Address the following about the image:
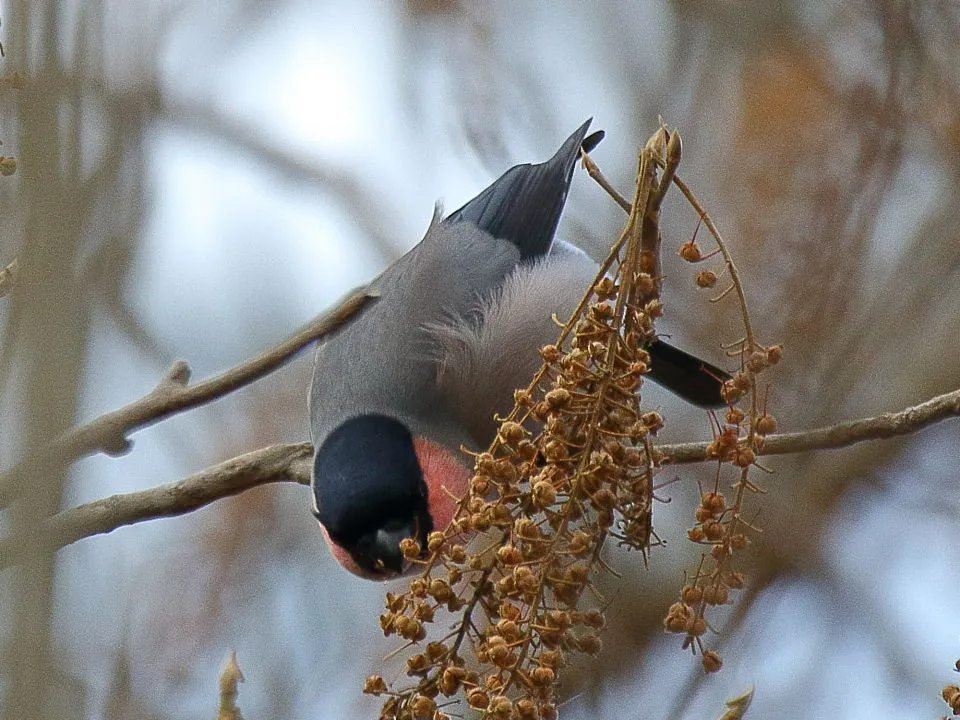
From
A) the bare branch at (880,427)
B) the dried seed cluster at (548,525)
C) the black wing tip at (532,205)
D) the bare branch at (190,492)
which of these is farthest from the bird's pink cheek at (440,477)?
the dried seed cluster at (548,525)

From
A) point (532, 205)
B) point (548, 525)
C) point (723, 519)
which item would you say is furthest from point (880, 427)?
point (532, 205)

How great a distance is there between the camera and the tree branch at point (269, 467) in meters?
1.85

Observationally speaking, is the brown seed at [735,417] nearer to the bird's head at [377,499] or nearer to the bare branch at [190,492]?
the bare branch at [190,492]

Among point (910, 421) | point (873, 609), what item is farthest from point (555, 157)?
point (910, 421)

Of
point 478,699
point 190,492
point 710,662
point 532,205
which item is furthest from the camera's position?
point 532,205

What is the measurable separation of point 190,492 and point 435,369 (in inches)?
31.4

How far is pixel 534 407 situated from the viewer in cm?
152

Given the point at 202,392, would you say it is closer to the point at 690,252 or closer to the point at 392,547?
the point at 690,252

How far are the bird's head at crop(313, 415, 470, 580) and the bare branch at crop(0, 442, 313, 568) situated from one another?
9cm

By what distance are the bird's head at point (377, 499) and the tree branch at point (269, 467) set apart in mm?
A: 106

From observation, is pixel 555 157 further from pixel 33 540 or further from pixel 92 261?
pixel 33 540

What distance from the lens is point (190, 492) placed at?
2.31 metres

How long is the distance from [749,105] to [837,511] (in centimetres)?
138

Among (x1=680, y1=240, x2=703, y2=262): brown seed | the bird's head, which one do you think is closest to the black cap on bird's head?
the bird's head
